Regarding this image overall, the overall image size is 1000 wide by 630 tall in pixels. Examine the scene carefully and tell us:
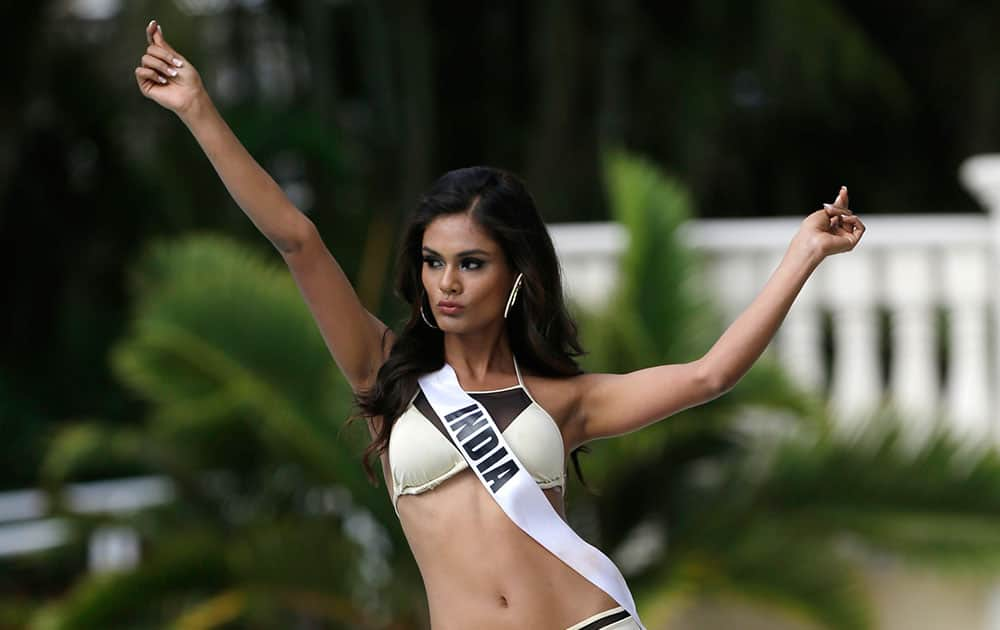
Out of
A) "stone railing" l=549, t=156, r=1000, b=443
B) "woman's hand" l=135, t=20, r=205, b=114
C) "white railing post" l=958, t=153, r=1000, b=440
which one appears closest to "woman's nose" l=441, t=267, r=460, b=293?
"woman's hand" l=135, t=20, r=205, b=114

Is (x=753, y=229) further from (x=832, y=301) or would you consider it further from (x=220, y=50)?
(x=220, y=50)

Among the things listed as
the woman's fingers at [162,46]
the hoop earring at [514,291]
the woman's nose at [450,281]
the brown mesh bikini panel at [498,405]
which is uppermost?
the woman's fingers at [162,46]

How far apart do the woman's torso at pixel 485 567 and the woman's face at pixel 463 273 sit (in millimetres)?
199

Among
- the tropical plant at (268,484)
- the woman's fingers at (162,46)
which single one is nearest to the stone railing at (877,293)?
the tropical plant at (268,484)

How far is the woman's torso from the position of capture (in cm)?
297

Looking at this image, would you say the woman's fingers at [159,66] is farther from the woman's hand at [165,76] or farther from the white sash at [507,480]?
the white sash at [507,480]

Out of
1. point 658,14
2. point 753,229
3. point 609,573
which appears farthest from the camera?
point 658,14

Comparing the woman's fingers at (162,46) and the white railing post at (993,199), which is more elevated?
the woman's fingers at (162,46)

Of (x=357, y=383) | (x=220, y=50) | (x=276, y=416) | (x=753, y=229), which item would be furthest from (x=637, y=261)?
(x=220, y=50)

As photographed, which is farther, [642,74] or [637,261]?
[642,74]

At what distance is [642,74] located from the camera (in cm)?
1070

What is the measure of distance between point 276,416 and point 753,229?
2110 millimetres

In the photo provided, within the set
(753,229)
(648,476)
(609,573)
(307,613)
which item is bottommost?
(307,613)

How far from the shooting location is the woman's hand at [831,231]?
9.71ft
